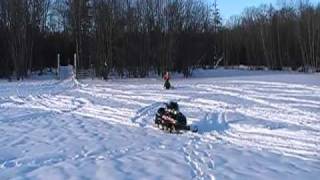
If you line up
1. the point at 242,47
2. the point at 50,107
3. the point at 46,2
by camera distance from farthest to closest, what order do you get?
the point at 242,47
the point at 46,2
the point at 50,107

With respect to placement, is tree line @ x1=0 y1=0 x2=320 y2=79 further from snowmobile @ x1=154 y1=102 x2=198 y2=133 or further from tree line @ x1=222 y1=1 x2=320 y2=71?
snowmobile @ x1=154 y1=102 x2=198 y2=133

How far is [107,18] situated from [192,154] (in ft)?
150

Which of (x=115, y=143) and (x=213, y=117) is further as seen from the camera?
(x=213, y=117)

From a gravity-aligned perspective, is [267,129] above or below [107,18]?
below

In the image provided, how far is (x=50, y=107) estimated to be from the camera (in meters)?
23.8

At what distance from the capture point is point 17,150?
12586 mm

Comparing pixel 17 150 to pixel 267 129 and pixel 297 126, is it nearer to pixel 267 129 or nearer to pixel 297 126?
pixel 267 129

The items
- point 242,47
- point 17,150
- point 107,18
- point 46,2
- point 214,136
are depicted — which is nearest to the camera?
point 17,150

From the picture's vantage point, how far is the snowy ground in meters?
10.4

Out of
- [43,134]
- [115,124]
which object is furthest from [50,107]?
[43,134]

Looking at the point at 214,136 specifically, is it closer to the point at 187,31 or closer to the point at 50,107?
the point at 50,107

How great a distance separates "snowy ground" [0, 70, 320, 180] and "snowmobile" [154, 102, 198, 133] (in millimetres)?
347

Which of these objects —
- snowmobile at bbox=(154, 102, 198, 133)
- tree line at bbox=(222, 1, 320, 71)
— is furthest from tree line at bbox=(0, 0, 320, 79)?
snowmobile at bbox=(154, 102, 198, 133)

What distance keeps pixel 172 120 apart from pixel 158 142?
216 centimetres
